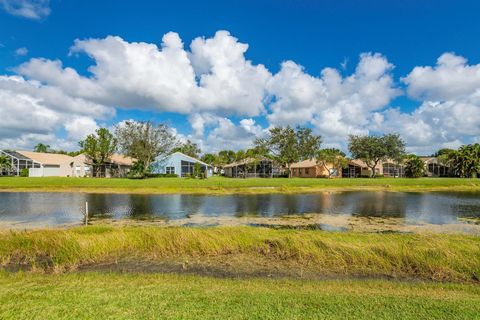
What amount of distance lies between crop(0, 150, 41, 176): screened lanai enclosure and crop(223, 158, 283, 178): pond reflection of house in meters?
43.6

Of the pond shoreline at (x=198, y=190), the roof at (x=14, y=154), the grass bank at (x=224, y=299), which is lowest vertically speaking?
the pond shoreline at (x=198, y=190)

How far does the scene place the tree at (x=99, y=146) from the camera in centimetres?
6200

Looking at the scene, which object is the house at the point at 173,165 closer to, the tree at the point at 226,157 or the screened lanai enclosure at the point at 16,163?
the screened lanai enclosure at the point at 16,163

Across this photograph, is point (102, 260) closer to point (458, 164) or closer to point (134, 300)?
point (134, 300)

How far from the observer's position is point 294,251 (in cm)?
1046

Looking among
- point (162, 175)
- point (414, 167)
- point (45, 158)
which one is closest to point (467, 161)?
point (414, 167)

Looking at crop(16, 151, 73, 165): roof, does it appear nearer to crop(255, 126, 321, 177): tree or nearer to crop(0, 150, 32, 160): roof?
crop(0, 150, 32, 160): roof

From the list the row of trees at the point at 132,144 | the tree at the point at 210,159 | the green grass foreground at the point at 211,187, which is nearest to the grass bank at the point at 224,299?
the green grass foreground at the point at 211,187

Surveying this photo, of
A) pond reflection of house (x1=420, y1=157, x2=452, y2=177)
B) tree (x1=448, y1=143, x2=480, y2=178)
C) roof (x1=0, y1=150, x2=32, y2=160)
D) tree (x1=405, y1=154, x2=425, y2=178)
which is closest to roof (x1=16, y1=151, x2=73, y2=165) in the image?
roof (x1=0, y1=150, x2=32, y2=160)

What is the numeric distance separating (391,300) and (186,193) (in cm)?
3457

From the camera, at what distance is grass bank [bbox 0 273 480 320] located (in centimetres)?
520

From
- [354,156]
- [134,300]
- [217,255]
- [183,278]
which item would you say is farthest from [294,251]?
[354,156]

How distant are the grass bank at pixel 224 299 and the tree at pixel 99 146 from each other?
5995 cm

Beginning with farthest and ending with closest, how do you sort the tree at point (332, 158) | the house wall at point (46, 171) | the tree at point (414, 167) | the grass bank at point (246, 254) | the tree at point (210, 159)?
the tree at point (210, 159)
the tree at point (332, 158)
the tree at point (414, 167)
the house wall at point (46, 171)
the grass bank at point (246, 254)
